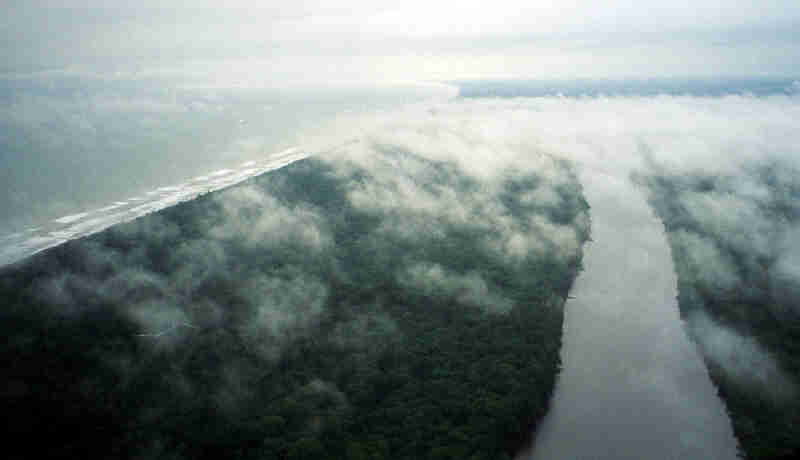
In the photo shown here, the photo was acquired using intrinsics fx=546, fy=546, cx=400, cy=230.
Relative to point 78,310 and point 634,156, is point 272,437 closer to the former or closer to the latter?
point 78,310

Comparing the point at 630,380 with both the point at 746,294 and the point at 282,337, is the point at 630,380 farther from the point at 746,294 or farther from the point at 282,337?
the point at 282,337

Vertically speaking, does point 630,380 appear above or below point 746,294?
below

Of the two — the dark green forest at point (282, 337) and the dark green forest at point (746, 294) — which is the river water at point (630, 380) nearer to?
the dark green forest at point (746, 294)

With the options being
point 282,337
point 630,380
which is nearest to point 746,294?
point 630,380

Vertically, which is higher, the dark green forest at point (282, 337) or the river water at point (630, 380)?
the dark green forest at point (282, 337)

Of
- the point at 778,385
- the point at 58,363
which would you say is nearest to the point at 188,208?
the point at 58,363

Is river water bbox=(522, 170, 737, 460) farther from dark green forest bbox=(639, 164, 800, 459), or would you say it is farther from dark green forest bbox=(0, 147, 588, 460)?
dark green forest bbox=(0, 147, 588, 460)

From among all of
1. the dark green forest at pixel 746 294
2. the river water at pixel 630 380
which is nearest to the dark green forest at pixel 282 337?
the river water at pixel 630 380
